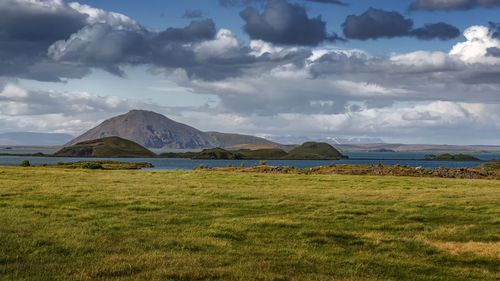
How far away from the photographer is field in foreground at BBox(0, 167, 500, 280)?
1327 cm

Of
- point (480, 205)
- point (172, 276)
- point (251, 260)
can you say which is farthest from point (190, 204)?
point (480, 205)

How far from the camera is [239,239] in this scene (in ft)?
60.2

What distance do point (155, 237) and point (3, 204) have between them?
1378 centimetres

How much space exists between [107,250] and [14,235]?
4617 millimetres

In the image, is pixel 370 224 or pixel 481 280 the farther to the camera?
pixel 370 224

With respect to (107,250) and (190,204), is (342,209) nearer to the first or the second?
(190,204)

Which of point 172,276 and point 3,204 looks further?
point 3,204

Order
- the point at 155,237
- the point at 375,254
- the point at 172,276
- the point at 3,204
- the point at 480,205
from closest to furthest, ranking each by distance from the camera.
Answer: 1. the point at 172,276
2. the point at 375,254
3. the point at 155,237
4. the point at 3,204
5. the point at 480,205

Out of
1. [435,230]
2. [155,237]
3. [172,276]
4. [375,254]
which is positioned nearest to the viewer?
[172,276]

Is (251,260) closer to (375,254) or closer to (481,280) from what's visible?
(375,254)

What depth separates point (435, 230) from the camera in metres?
21.6

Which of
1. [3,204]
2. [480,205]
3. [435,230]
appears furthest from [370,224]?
[3,204]

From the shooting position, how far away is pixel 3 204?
26.0 m

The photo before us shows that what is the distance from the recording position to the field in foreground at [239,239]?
13266 millimetres
